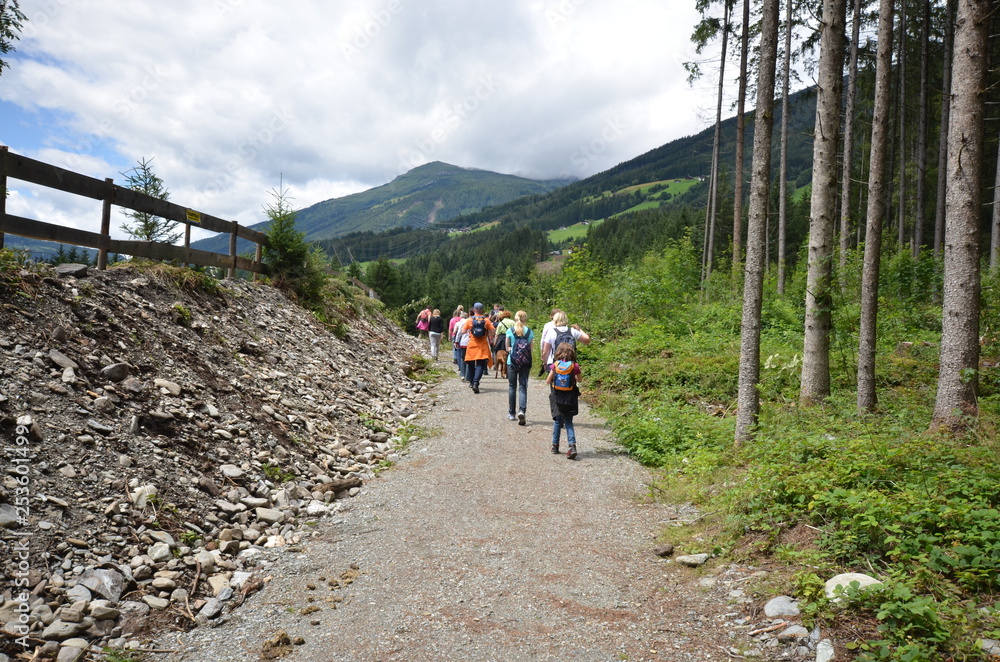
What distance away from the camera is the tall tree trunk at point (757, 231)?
690 centimetres

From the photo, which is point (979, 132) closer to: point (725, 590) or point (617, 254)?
point (725, 590)

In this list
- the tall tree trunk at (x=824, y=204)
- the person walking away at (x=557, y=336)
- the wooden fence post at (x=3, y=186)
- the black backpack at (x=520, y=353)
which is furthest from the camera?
the black backpack at (x=520, y=353)

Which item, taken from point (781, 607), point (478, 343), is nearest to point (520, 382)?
point (478, 343)

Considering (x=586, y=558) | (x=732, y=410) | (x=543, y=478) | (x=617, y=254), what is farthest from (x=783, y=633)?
(x=617, y=254)

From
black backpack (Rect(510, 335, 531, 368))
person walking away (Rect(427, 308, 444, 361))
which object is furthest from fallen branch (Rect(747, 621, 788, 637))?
Result: person walking away (Rect(427, 308, 444, 361))

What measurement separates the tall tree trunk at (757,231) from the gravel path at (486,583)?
1.75 metres

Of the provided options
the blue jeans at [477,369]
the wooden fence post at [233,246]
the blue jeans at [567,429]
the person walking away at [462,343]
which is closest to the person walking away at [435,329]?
the person walking away at [462,343]

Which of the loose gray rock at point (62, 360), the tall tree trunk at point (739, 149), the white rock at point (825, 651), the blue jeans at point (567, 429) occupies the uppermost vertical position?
the tall tree trunk at point (739, 149)

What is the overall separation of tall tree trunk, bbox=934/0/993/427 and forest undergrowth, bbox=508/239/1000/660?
362mm

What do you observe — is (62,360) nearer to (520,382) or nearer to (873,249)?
(520,382)

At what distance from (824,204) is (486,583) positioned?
7.14 metres

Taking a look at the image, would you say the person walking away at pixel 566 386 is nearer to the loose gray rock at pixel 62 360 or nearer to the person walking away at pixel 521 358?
the person walking away at pixel 521 358

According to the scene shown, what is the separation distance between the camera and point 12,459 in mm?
4324

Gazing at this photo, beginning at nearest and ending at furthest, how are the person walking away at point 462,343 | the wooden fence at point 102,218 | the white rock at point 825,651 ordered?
the white rock at point 825,651 → the wooden fence at point 102,218 → the person walking away at point 462,343
